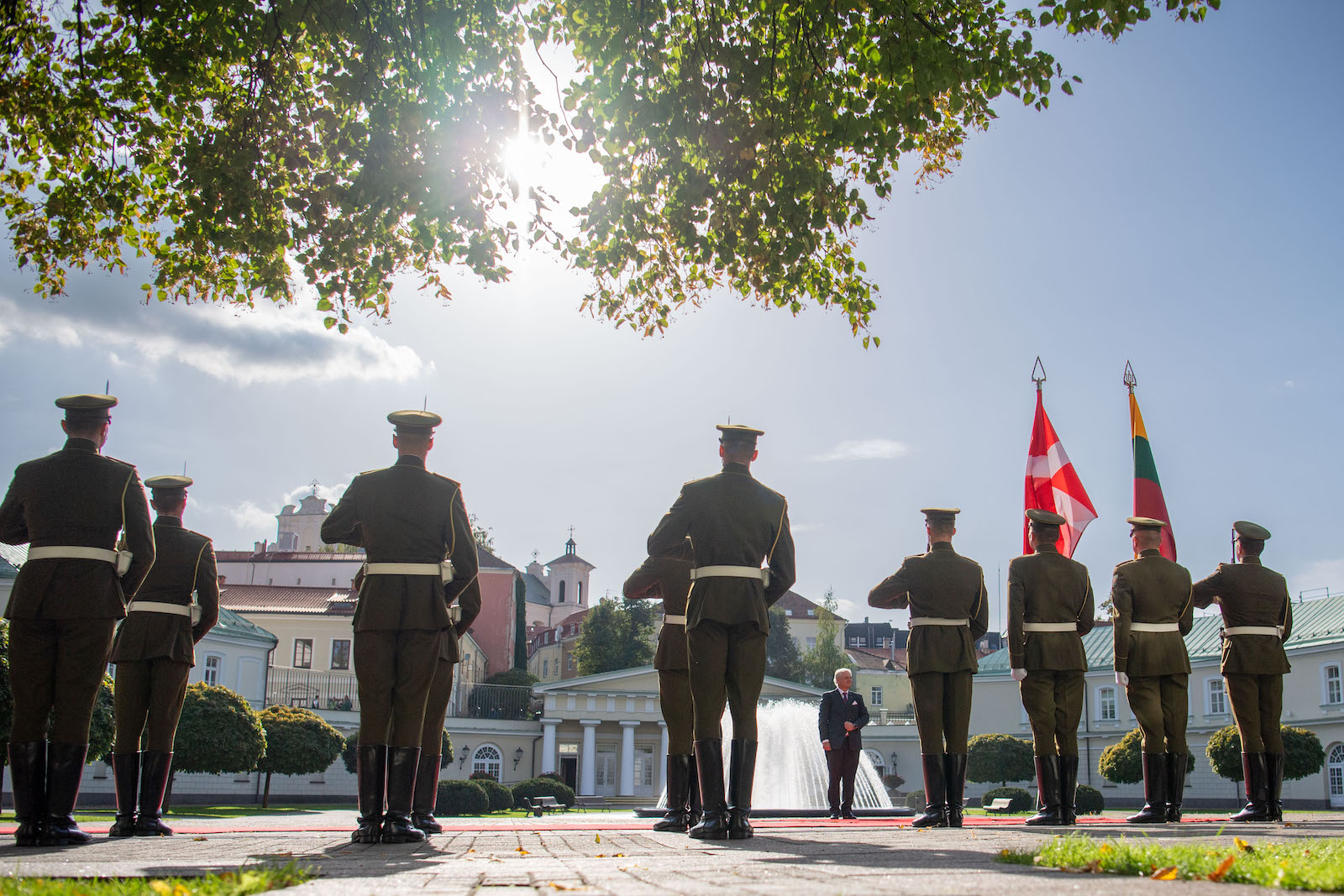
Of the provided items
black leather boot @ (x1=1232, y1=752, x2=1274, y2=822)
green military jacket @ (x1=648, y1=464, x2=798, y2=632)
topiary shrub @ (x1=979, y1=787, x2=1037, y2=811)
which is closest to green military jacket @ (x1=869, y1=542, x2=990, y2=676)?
green military jacket @ (x1=648, y1=464, x2=798, y2=632)

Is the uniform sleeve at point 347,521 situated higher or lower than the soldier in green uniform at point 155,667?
higher

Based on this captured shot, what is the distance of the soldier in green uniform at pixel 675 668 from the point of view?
8.14m

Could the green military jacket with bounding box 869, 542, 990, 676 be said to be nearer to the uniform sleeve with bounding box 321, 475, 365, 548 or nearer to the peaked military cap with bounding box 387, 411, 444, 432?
the peaked military cap with bounding box 387, 411, 444, 432

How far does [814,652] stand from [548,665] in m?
24.7

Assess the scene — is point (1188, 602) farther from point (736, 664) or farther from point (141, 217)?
point (141, 217)

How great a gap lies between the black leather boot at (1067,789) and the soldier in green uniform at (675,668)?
2.88 m

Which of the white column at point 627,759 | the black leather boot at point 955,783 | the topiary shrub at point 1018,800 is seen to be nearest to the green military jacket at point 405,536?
the black leather boot at point 955,783

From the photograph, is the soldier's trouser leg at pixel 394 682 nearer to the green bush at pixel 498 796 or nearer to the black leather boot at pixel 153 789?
the black leather boot at pixel 153 789

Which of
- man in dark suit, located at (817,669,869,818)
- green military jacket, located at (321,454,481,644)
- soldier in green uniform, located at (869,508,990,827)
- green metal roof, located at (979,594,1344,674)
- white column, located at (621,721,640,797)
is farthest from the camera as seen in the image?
white column, located at (621,721,640,797)

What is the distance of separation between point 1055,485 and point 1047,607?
663cm

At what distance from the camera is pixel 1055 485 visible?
15414 millimetres

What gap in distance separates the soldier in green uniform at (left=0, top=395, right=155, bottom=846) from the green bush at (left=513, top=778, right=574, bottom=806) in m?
28.7

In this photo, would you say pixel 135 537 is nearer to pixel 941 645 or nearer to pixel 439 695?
pixel 439 695

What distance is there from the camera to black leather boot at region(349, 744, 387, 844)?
19.0ft
